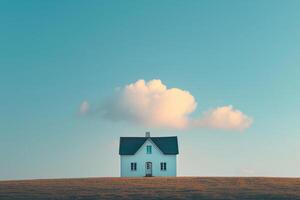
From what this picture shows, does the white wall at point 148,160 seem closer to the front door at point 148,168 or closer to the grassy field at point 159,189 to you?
the front door at point 148,168

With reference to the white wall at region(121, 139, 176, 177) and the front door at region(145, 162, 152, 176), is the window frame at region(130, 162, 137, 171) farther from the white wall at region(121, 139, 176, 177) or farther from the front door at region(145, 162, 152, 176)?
the front door at region(145, 162, 152, 176)

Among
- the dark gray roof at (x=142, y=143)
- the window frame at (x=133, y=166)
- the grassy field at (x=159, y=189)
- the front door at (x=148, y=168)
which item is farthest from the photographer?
the dark gray roof at (x=142, y=143)

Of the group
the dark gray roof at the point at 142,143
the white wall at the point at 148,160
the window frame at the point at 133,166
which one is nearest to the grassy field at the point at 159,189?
the white wall at the point at 148,160

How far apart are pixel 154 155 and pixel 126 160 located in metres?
4.02

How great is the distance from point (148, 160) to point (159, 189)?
70.8 ft

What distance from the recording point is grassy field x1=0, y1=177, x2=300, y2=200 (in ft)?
160

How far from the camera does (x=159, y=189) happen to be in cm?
5278

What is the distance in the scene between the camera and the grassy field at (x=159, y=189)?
160 ft

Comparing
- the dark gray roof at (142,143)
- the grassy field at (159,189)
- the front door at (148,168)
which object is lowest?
the grassy field at (159,189)

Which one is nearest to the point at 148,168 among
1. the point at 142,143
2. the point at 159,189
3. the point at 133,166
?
the point at 133,166

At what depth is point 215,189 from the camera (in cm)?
5312

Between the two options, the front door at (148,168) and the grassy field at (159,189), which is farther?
the front door at (148,168)

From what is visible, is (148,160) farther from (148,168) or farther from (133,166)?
(133,166)

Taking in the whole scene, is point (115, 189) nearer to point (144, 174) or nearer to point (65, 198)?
point (65, 198)
